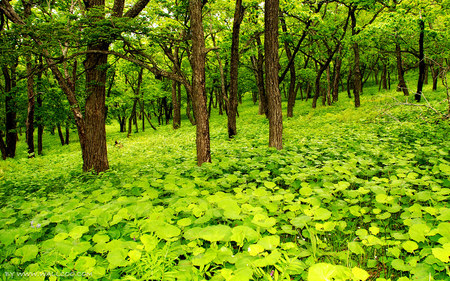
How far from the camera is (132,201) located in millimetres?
3102

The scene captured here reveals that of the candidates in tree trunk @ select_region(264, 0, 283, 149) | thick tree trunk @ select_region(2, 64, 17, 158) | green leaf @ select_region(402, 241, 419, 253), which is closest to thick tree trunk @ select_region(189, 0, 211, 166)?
tree trunk @ select_region(264, 0, 283, 149)

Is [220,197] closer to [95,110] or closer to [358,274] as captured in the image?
[358,274]

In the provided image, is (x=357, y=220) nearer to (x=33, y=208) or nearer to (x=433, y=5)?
(x=33, y=208)

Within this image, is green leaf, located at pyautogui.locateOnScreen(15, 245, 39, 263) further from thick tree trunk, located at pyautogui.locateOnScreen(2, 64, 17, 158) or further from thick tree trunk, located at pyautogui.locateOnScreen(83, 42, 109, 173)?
thick tree trunk, located at pyautogui.locateOnScreen(2, 64, 17, 158)

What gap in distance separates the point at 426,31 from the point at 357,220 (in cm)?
1429

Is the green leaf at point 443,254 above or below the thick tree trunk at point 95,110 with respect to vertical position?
below

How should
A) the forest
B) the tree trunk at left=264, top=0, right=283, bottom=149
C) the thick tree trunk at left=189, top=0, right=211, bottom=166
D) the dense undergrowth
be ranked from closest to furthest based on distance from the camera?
the dense undergrowth < the forest < the thick tree trunk at left=189, top=0, right=211, bottom=166 < the tree trunk at left=264, top=0, right=283, bottom=149

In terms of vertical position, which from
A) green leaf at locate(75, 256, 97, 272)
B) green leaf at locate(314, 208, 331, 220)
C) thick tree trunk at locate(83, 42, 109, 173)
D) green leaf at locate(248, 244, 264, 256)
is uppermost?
thick tree trunk at locate(83, 42, 109, 173)

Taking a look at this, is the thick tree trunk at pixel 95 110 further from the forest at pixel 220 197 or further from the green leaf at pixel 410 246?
the green leaf at pixel 410 246

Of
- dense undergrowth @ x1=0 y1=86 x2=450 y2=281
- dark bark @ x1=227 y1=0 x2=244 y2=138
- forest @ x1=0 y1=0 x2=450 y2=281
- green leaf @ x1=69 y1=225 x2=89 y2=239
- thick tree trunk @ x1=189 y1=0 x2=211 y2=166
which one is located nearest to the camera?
dense undergrowth @ x1=0 y1=86 x2=450 y2=281


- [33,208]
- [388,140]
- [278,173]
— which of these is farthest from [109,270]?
[388,140]

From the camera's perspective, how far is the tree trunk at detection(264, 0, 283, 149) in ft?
20.4

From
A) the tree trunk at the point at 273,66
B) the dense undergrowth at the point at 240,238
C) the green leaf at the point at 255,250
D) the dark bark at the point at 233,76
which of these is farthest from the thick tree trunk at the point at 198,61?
the dark bark at the point at 233,76

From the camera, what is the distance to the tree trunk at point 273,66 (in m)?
6.23
